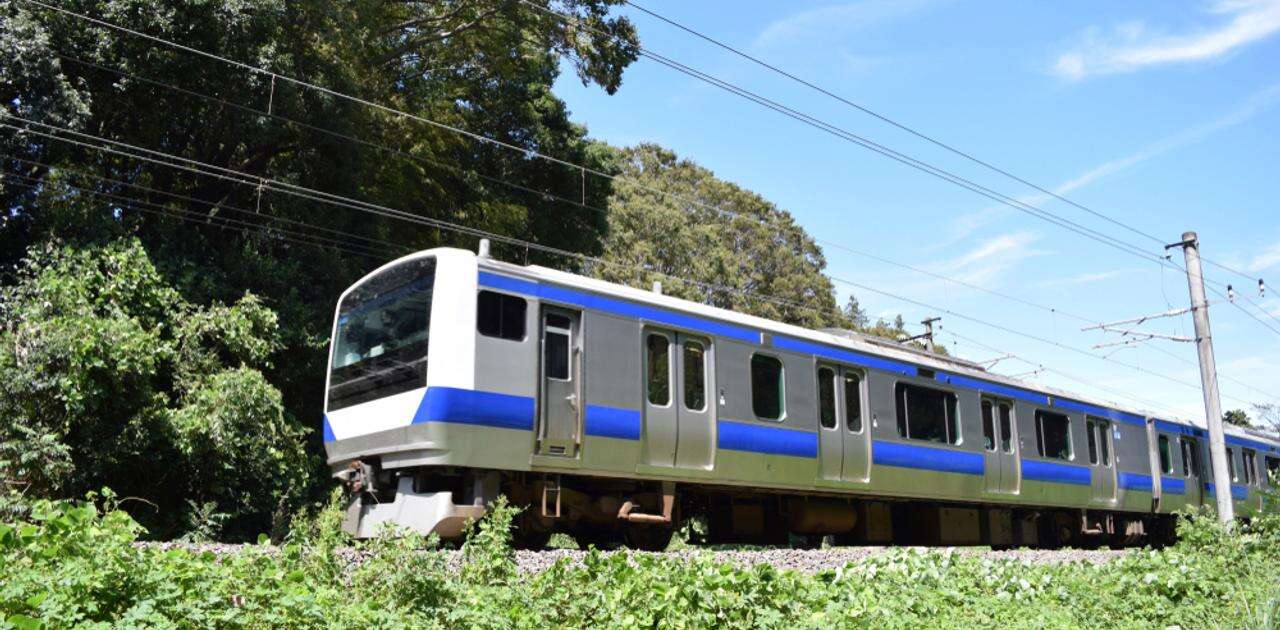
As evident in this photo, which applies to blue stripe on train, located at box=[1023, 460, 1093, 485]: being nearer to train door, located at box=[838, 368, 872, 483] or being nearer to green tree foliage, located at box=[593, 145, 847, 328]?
train door, located at box=[838, 368, 872, 483]

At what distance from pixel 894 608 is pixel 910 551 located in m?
2.07

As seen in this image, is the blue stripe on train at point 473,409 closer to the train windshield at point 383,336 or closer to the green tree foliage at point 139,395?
the train windshield at point 383,336

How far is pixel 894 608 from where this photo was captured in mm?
6320

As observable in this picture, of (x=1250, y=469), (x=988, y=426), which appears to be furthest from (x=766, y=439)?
(x=1250, y=469)

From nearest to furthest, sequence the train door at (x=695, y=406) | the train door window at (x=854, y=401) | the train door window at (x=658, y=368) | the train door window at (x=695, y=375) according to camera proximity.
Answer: the train door window at (x=658, y=368), the train door at (x=695, y=406), the train door window at (x=695, y=375), the train door window at (x=854, y=401)

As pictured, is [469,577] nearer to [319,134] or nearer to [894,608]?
[894,608]

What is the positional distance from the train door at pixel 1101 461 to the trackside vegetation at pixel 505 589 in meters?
9.06

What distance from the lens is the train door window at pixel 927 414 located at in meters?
12.8

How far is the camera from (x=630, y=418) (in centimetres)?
937

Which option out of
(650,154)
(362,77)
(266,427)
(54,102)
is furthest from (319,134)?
(650,154)

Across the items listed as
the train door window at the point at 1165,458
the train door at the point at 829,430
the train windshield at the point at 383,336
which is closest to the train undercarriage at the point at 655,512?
the train door at the point at 829,430

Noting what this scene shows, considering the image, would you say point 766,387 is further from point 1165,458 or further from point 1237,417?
point 1237,417

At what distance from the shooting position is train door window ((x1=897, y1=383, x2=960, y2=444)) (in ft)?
41.9

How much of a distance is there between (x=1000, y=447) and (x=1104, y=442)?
401 cm
